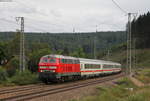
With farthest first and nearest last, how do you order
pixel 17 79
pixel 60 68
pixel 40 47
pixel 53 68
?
pixel 40 47, pixel 17 79, pixel 60 68, pixel 53 68

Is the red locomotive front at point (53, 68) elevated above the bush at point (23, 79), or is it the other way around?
the red locomotive front at point (53, 68)

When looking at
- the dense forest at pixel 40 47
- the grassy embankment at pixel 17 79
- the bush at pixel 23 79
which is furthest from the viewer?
the dense forest at pixel 40 47

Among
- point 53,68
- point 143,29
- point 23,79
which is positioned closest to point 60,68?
point 53,68

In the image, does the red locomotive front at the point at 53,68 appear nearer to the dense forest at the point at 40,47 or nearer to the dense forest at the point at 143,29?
the dense forest at the point at 40,47

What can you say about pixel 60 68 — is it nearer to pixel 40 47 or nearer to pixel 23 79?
pixel 23 79

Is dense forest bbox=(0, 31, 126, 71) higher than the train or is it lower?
higher

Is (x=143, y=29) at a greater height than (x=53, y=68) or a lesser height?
greater

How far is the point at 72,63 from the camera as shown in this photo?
102ft

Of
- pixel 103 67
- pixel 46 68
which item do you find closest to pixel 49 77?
pixel 46 68

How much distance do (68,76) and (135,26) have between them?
88.2m

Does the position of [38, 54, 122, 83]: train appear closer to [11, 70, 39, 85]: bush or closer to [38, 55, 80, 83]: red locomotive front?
[38, 55, 80, 83]: red locomotive front

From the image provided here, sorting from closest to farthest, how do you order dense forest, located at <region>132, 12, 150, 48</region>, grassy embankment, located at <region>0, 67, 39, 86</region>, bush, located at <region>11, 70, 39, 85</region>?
grassy embankment, located at <region>0, 67, 39, 86</region>
bush, located at <region>11, 70, 39, 85</region>
dense forest, located at <region>132, 12, 150, 48</region>

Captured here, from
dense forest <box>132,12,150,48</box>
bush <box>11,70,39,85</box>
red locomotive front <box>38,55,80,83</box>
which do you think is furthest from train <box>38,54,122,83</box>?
dense forest <box>132,12,150,48</box>

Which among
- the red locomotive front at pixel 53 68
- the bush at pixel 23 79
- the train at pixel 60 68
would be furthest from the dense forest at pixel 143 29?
the bush at pixel 23 79
